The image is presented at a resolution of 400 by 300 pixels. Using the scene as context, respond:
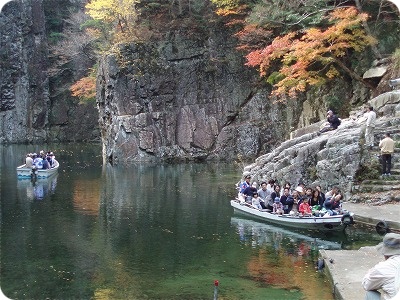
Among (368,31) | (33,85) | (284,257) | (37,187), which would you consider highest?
(33,85)

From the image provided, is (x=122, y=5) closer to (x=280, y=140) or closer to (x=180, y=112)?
(x=180, y=112)

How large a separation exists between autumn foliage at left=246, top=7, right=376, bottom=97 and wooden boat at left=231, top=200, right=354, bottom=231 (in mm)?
12188

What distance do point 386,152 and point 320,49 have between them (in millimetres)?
11170

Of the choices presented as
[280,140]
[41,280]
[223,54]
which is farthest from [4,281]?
[223,54]

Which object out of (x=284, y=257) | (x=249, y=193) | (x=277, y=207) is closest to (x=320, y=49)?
(x=249, y=193)

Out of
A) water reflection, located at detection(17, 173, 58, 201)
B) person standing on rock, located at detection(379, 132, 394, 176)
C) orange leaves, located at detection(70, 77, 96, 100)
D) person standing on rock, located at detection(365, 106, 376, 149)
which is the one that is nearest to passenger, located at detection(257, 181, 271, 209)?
person standing on rock, located at detection(365, 106, 376, 149)

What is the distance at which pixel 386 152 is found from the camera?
60.3 ft

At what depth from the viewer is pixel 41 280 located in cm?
1235

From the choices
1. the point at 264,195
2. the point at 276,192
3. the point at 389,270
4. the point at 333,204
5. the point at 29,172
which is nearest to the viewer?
the point at 389,270

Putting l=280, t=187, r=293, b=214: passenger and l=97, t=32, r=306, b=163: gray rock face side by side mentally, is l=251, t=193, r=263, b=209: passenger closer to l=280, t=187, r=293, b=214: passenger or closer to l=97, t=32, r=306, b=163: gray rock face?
l=280, t=187, r=293, b=214: passenger

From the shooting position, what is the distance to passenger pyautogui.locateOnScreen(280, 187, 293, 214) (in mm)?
18116

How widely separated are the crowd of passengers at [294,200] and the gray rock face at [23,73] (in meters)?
44.8

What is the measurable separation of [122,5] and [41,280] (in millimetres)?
31132

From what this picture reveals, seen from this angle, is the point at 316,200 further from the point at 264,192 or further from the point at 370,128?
the point at 370,128
